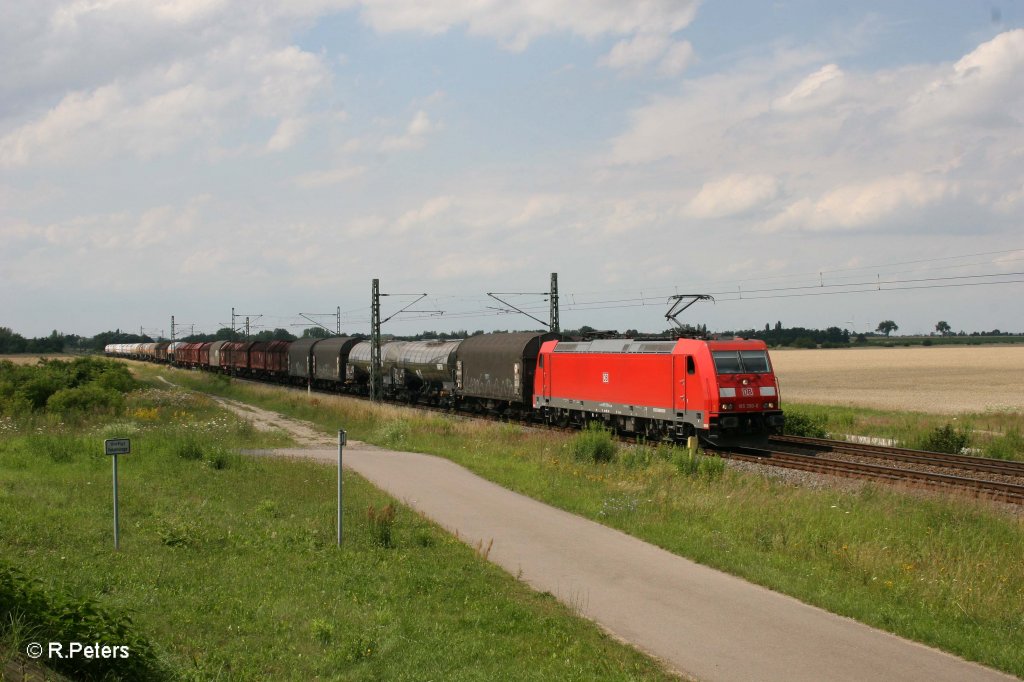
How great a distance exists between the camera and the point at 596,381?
29.2 metres

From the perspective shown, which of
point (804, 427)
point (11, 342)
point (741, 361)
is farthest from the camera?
point (11, 342)

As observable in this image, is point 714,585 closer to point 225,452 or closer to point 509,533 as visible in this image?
point 509,533

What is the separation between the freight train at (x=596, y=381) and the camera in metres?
24.1

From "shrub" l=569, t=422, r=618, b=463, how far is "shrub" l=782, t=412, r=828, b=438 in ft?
36.2

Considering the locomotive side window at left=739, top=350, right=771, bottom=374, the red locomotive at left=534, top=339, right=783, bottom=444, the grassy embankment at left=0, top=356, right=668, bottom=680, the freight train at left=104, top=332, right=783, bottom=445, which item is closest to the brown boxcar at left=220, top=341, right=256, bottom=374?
the freight train at left=104, top=332, right=783, bottom=445

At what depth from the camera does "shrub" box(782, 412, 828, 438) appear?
31484 mm

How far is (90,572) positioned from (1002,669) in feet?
32.9

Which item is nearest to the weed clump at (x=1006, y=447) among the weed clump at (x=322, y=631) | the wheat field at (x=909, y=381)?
the wheat field at (x=909, y=381)

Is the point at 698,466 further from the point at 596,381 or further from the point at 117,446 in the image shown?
the point at 117,446

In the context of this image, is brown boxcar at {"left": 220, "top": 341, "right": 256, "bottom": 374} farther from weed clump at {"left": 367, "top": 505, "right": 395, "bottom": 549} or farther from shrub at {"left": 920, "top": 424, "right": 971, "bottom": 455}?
weed clump at {"left": 367, "top": 505, "right": 395, "bottom": 549}

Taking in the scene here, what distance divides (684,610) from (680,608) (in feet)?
0.32

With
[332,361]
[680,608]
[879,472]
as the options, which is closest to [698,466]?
[879,472]

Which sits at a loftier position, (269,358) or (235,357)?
(235,357)

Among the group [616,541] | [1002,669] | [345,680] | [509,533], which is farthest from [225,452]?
[1002,669]
